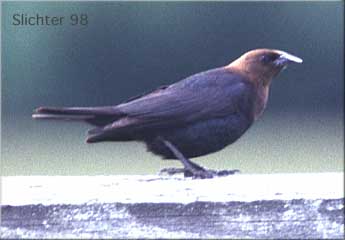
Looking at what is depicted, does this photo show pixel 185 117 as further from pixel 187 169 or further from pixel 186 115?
pixel 187 169

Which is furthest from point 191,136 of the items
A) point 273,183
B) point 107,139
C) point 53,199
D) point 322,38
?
point 322,38

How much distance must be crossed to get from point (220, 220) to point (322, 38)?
9024 millimetres

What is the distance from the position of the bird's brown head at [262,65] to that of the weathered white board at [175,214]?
95 centimetres

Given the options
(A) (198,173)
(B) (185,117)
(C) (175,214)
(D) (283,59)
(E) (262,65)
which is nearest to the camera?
(C) (175,214)

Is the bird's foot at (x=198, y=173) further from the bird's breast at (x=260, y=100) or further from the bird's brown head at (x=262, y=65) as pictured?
the bird's brown head at (x=262, y=65)

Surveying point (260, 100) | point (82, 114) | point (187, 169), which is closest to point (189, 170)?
point (187, 169)

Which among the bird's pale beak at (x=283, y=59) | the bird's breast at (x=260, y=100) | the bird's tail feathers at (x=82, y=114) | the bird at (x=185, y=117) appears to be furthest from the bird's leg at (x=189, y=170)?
the bird's pale beak at (x=283, y=59)

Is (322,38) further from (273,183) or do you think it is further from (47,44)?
(273,183)

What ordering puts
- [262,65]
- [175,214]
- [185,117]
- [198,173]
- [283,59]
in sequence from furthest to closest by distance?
[262,65]
[283,59]
[185,117]
[198,173]
[175,214]

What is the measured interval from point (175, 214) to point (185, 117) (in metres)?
0.68

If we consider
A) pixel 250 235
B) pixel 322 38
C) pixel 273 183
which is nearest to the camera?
pixel 250 235

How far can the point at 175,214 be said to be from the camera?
216 cm

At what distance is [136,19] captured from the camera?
1072 centimetres

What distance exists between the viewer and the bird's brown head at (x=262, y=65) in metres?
3.12
